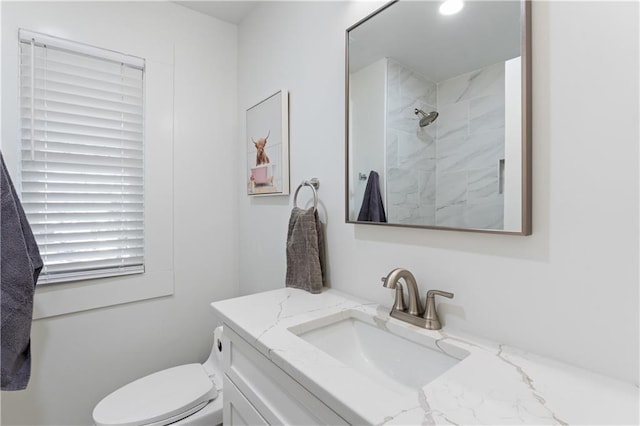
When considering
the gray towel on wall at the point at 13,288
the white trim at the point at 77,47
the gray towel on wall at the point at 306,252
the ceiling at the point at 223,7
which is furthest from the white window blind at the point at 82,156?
the gray towel on wall at the point at 306,252

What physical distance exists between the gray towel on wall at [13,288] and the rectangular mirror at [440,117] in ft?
4.00

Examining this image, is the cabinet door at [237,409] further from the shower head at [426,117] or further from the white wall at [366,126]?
the shower head at [426,117]

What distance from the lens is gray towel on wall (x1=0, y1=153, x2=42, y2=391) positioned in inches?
43.1

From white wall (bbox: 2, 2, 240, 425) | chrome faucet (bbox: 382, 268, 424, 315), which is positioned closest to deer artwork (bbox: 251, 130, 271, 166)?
white wall (bbox: 2, 2, 240, 425)

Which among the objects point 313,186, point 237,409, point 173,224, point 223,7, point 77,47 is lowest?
point 237,409

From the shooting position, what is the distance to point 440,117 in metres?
0.86

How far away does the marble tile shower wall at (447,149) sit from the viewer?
2.48 feet

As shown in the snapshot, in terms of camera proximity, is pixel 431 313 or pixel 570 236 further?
pixel 431 313

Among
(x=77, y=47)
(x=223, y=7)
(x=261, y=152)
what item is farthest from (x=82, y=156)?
(x=223, y=7)

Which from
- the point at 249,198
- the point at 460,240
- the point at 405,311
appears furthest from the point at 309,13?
the point at 405,311

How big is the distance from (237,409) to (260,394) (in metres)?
0.20

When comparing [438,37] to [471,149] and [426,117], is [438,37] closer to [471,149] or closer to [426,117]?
[426,117]

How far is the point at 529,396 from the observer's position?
54 cm

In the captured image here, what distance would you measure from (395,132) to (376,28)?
36 centimetres
